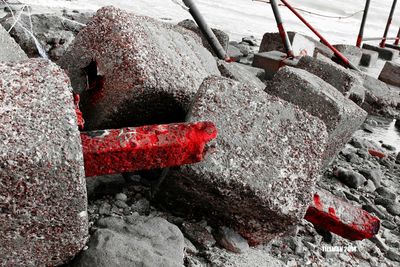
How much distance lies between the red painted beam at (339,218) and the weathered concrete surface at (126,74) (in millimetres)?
704

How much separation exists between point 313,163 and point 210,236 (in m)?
0.49

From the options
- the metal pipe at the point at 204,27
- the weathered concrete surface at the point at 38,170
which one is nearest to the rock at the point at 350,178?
the metal pipe at the point at 204,27

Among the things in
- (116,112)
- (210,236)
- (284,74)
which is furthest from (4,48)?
(284,74)

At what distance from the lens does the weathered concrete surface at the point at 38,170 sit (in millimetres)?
933

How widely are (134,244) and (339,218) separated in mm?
979

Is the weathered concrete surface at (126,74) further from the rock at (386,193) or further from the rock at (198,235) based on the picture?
the rock at (386,193)

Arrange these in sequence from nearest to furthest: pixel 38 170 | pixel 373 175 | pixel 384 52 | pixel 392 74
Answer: pixel 38 170 < pixel 373 175 < pixel 392 74 < pixel 384 52

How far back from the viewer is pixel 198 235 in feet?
4.92

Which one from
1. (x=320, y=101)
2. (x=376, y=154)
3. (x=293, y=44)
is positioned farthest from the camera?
(x=293, y=44)

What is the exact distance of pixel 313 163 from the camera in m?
1.59

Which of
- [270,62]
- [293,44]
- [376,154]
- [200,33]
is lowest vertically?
[376,154]

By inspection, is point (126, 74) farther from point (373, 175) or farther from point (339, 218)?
point (373, 175)

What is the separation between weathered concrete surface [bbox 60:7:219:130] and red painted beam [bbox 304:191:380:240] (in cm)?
70

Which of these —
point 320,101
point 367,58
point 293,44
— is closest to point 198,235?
point 320,101
